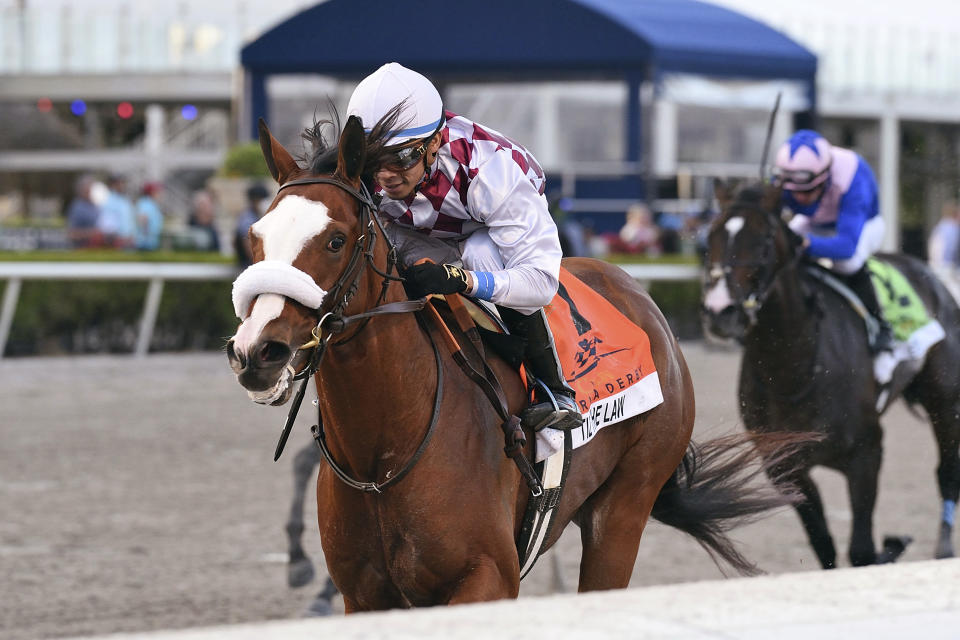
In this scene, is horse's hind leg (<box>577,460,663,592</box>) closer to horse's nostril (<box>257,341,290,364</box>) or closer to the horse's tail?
the horse's tail

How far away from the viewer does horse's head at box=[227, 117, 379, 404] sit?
103 inches

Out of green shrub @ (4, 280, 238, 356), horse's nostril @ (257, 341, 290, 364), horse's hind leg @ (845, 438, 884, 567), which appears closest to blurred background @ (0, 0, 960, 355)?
green shrub @ (4, 280, 238, 356)

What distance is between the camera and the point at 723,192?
18.7 feet

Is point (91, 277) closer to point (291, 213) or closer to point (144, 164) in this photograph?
point (291, 213)

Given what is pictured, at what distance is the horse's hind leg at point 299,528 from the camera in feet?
16.2

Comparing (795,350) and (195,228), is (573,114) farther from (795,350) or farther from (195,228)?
(795,350)

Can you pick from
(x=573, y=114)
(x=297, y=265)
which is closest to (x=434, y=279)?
(x=297, y=265)

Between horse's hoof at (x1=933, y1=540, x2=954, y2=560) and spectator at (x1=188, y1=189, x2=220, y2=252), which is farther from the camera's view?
spectator at (x1=188, y1=189, x2=220, y2=252)

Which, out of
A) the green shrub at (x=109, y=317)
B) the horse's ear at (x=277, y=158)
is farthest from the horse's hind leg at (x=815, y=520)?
the green shrub at (x=109, y=317)

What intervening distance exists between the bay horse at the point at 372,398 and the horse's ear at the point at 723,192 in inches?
98.0

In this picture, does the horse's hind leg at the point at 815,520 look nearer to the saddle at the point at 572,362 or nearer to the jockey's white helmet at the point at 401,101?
the saddle at the point at 572,362

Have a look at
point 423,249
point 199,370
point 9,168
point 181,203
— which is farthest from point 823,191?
point 9,168

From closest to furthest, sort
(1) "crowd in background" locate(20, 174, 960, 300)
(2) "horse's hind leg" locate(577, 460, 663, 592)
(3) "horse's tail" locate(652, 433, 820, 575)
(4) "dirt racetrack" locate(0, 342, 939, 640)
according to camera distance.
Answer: (2) "horse's hind leg" locate(577, 460, 663, 592) → (3) "horse's tail" locate(652, 433, 820, 575) → (4) "dirt racetrack" locate(0, 342, 939, 640) → (1) "crowd in background" locate(20, 174, 960, 300)

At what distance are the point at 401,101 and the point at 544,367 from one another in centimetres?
76
